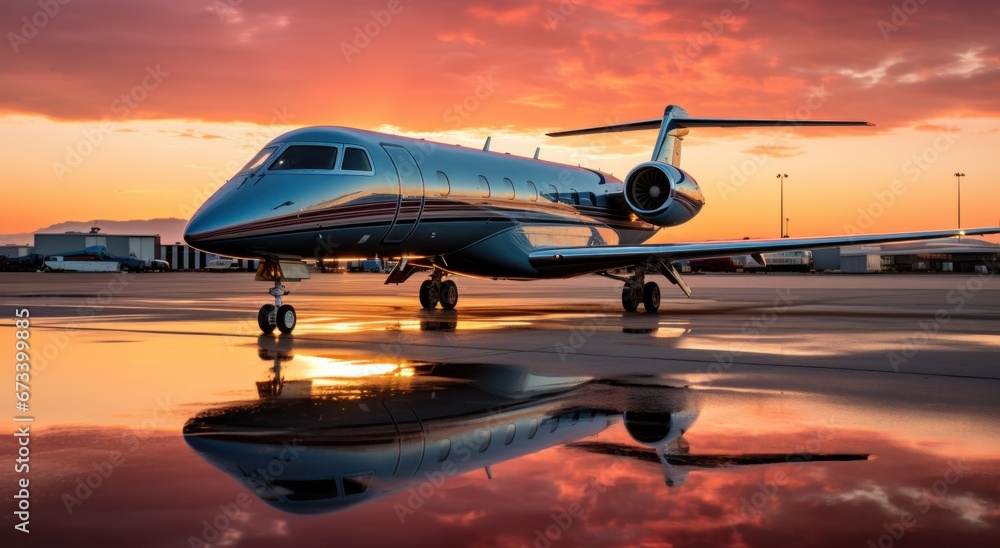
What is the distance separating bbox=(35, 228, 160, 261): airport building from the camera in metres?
108

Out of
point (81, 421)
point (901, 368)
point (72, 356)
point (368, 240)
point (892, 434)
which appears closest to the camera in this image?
point (892, 434)

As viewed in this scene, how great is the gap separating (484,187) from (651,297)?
4851 mm

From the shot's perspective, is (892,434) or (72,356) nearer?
(892,434)

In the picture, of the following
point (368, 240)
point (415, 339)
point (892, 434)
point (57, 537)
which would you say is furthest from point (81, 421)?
point (368, 240)

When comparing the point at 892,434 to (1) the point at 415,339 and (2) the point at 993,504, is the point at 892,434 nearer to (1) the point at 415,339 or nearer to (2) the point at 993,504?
(2) the point at 993,504

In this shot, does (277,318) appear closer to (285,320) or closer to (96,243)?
(285,320)

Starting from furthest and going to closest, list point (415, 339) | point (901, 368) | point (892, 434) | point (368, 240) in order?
1. point (368, 240)
2. point (415, 339)
3. point (901, 368)
4. point (892, 434)

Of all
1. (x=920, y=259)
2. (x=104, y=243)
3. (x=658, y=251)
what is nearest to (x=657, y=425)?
(x=658, y=251)

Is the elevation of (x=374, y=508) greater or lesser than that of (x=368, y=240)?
lesser

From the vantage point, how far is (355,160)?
16016mm

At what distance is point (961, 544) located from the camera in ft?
12.3

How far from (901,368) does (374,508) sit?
7193 mm

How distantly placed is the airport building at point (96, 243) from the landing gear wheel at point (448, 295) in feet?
315

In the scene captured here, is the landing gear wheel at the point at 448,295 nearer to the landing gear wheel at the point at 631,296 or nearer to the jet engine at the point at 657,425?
the landing gear wheel at the point at 631,296
